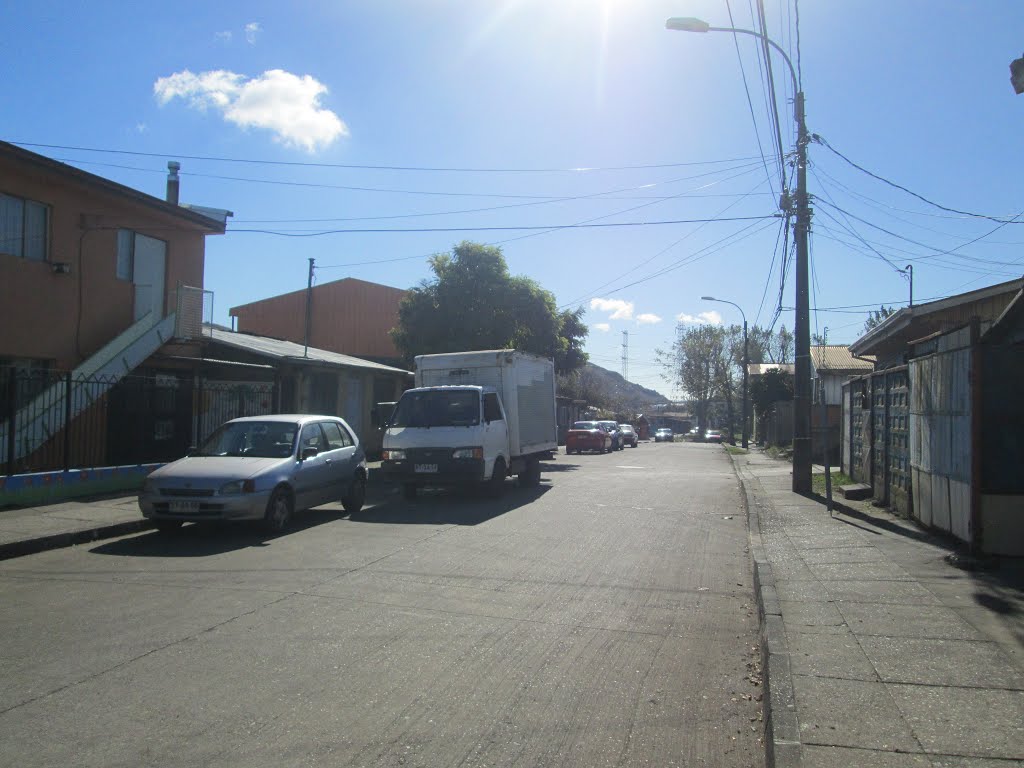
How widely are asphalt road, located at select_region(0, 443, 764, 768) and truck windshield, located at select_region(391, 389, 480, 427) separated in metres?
4.54

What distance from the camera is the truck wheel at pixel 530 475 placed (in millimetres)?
17770

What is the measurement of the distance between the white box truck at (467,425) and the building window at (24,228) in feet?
24.8

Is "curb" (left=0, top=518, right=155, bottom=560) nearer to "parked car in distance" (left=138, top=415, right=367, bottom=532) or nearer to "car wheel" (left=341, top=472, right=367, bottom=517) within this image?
"parked car in distance" (left=138, top=415, right=367, bottom=532)

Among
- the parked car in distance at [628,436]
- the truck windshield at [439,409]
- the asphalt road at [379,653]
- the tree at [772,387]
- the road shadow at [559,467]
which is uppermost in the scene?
the tree at [772,387]

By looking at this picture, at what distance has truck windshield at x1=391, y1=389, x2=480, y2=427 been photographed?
49.7 feet

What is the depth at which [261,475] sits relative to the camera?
10617mm

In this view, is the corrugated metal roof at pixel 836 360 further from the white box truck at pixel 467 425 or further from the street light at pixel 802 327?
the white box truck at pixel 467 425

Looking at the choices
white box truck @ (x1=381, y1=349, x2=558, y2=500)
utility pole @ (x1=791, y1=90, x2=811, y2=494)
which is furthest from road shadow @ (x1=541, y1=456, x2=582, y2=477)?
utility pole @ (x1=791, y1=90, x2=811, y2=494)

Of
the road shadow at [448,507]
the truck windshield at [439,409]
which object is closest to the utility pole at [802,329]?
the road shadow at [448,507]

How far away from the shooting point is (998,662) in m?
5.20

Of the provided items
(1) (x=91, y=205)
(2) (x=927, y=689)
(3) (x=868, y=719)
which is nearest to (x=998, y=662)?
(2) (x=927, y=689)

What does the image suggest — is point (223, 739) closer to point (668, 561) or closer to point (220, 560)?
point (220, 560)

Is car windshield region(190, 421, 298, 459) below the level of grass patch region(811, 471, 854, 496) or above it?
above

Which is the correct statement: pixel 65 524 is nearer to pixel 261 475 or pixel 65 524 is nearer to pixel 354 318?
pixel 261 475
